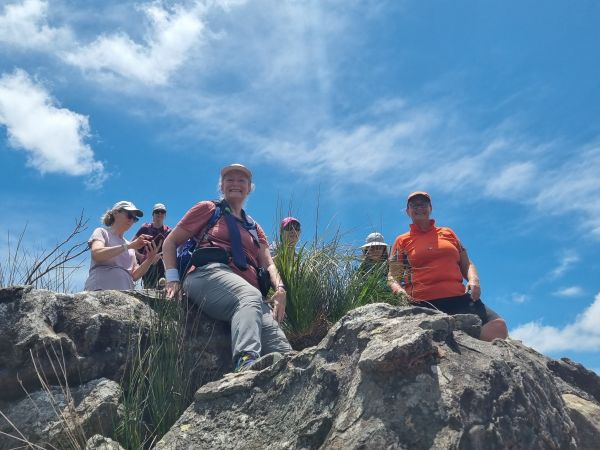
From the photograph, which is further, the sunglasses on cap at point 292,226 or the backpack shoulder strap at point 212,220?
A: the sunglasses on cap at point 292,226

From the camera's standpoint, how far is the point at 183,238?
17.3 ft

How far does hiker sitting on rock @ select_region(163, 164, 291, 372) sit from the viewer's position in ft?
15.2

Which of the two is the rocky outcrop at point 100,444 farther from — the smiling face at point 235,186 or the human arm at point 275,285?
the smiling face at point 235,186

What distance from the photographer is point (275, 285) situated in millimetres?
5238

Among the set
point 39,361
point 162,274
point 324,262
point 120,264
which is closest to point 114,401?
point 39,361

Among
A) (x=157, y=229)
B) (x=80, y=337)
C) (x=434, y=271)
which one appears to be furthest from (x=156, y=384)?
(x=157, y=229)

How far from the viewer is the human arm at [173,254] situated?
507 cm

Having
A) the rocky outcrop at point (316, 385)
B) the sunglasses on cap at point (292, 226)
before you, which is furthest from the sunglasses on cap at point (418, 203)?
the rocky outcrop at point (316, 385)

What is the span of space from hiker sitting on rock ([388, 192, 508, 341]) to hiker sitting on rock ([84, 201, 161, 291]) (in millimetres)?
2330

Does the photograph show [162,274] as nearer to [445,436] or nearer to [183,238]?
[183,238]

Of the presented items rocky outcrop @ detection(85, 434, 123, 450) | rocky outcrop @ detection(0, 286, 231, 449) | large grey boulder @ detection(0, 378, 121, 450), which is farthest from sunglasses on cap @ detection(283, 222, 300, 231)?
rocky outcrop @ detection(85, 434, 123, 450)

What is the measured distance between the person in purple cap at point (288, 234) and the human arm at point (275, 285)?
55 cm

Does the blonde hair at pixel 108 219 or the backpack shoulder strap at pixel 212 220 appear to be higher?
the blonde hair at pixel 108 219

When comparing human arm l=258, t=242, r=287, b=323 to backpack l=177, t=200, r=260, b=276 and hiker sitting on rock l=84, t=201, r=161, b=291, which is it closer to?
backpack l=177, t=200, r=260, b=276
